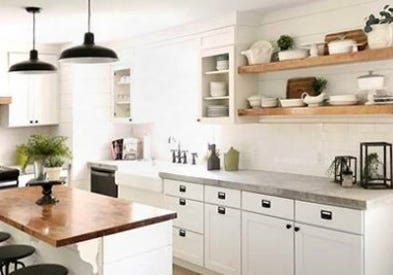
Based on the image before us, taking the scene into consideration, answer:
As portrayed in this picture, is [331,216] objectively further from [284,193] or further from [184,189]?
[184,189]

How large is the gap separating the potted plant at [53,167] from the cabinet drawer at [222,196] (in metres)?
2.15

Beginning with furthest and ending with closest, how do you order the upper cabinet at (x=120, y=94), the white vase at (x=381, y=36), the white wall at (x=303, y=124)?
the upper cabinet at (x=120, y=94) < the white wall at (x=303, y=124) < the white vase at (x=381, y=36)

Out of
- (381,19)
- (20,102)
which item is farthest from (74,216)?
(20,102)

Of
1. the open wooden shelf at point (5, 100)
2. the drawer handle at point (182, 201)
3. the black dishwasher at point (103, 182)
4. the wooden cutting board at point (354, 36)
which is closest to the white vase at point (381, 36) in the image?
the wooden cutting board at point (354, 36)

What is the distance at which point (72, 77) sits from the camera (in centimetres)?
603

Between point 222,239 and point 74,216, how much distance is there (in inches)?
63.8

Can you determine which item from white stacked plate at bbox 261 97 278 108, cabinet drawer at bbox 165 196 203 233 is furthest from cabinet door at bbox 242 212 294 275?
white stacked plate at bbox 261 97 278 108

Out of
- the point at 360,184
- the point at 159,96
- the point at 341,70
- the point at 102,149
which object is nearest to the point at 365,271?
the point at 360,184

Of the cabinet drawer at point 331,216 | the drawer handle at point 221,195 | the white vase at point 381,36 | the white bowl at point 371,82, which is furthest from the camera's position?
the drawer handle at point 221,195

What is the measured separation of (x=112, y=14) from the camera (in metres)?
4.34

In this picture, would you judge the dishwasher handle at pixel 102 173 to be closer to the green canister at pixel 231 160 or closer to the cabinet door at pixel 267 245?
the green canister at pixel 231 160

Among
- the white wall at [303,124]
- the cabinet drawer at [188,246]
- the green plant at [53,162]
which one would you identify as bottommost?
the cabinet drawer at [188,246]

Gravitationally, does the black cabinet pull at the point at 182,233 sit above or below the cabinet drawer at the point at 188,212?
below

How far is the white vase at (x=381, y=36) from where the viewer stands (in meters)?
3.29
